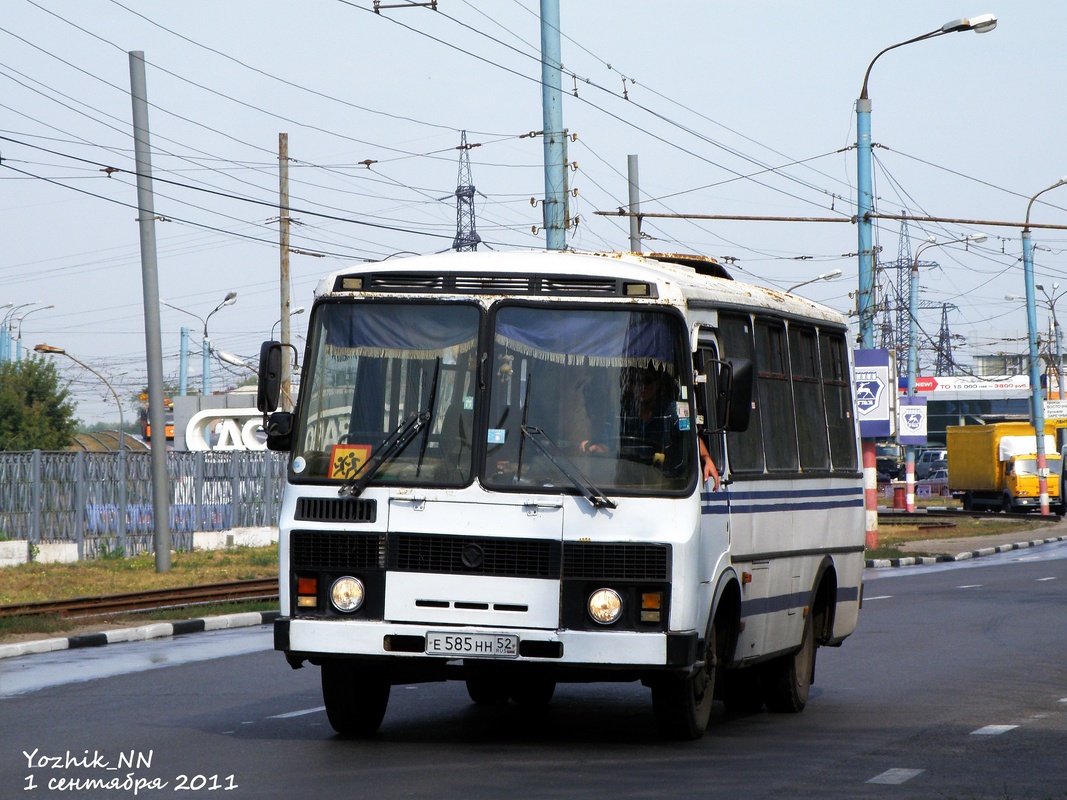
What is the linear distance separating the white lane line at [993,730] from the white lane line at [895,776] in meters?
1.66

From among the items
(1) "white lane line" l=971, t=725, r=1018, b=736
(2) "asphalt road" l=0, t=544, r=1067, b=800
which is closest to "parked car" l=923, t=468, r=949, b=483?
(2) "asphalt road" l=0, t=544, r=1067, b=800

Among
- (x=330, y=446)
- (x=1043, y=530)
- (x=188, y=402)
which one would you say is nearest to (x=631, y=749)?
(x=330, y=446)

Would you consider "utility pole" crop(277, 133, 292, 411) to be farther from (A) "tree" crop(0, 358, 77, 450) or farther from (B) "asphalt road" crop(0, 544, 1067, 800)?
(A) "tree" crop(0, 358, 77, 450)

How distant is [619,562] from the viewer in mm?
8969

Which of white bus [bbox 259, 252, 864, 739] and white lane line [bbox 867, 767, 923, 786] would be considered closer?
white lane line [bbox 867, 767, 923, 786]

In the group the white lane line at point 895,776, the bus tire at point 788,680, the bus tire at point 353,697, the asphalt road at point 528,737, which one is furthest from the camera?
the bus tire at point 788,680

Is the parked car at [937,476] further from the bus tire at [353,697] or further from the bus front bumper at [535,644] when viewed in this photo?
the bus front bumper at [535,644]

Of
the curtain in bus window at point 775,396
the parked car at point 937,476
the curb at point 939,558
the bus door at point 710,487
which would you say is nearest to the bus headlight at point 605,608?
the bus door at point 710,487

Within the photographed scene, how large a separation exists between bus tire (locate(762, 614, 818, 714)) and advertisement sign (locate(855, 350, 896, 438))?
18.9 meters

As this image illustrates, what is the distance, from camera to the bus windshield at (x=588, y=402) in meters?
9.14

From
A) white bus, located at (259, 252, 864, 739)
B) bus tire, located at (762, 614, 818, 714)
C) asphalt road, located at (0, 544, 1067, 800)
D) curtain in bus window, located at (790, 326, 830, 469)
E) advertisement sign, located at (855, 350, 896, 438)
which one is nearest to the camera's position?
asphalt road, located at (0, 544, 1067, 800)

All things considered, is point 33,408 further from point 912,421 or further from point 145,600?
point 145,600

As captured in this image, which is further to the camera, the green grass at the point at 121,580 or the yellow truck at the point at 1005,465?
the yellow truck at the point at 1005,465

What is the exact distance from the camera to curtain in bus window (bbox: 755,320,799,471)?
35.7ft
